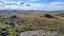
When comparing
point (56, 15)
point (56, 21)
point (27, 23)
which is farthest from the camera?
point (56, 15)

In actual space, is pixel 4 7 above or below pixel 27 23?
above

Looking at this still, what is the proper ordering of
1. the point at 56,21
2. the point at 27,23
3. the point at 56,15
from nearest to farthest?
the point at 27,23
the point at 56,21
the point at 56,15

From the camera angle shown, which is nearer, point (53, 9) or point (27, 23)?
point (27, 23)

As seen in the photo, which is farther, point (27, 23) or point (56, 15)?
point (56, 15)

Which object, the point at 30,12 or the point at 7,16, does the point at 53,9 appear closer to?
the point at 30,12

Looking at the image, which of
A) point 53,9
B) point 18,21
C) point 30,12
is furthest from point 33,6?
point 18,21

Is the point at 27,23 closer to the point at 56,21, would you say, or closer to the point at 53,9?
the point at 56,21

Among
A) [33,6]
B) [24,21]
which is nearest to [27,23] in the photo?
[24,21]
